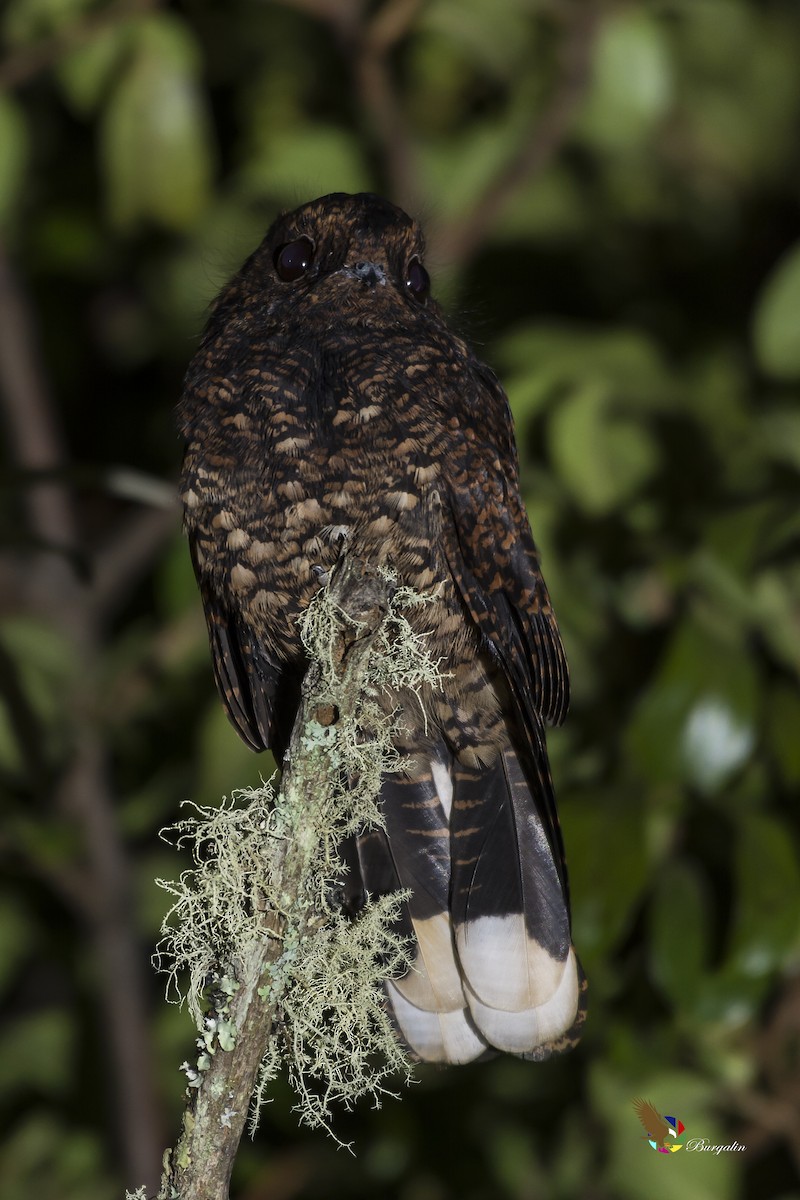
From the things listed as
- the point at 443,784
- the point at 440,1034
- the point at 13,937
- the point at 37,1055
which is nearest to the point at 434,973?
the point at 440,1034

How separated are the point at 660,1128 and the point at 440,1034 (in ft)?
1.65

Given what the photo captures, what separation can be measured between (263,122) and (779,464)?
1924mm

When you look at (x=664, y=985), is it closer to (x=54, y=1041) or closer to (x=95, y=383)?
(x=54, y=1041)

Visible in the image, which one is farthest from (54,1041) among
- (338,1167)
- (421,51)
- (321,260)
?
(421,51)

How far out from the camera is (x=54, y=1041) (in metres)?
3.31

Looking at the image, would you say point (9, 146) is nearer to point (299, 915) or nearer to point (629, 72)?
point (629, 72)

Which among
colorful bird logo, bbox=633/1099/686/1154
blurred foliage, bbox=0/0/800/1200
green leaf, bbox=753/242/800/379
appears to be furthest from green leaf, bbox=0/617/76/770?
green leaf, bbox=753/242/800/379

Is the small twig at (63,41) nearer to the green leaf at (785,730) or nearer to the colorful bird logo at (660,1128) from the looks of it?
the green leaf at (785,730)

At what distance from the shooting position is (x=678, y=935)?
201cm

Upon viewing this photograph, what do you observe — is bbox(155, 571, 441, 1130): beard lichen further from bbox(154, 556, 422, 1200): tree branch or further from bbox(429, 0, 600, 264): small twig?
bbox(429, 0, 600, 264): small twig

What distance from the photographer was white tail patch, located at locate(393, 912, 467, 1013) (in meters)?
2.06

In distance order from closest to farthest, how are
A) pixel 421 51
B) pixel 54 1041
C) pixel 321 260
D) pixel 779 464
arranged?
pixel 321 260
pixel 779 464
pixel 54 1041
pixel 421 51

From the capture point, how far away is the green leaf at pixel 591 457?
7.98 feet

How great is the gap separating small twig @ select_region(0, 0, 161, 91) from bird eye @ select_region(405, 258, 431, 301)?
3.28ft
